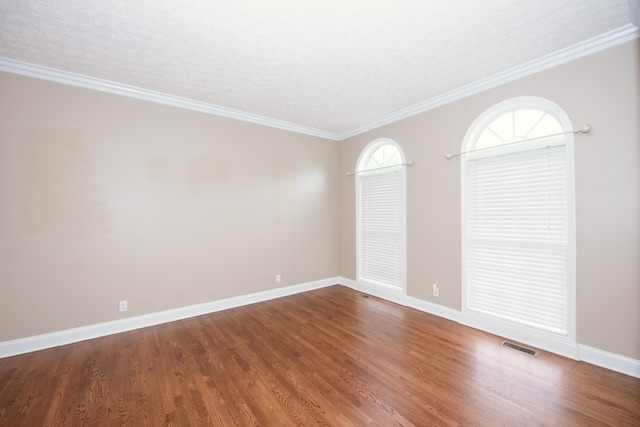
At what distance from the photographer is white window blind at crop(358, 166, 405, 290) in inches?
160

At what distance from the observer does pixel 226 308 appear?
12.5 ft

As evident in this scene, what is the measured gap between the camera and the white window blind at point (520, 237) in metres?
2.57

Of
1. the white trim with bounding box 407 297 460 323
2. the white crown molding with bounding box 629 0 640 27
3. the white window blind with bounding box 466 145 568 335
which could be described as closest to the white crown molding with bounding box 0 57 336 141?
the white window blind with bounding box 466 145 568 335

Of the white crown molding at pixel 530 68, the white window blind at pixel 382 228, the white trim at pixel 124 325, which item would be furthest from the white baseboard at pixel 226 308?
the white crown molding at pixel 530 68

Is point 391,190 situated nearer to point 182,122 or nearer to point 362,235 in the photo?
point 362,235

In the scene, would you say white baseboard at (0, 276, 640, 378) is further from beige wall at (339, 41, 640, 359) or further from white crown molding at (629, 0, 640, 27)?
white crown molding at (629, 0, 640, 27)

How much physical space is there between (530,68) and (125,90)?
4375mm

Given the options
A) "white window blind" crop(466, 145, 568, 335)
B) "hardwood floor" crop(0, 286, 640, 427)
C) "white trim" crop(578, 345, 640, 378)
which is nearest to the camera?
"hardwood floor" crop(0, 286, 640, 427)

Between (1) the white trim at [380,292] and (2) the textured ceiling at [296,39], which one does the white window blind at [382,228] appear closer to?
(1) the white trim at [380,292]

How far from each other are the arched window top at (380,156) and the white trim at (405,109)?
322mm

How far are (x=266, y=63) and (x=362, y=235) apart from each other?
308cm

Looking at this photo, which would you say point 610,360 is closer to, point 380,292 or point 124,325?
point 380,292

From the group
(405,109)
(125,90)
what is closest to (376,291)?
(405,109)

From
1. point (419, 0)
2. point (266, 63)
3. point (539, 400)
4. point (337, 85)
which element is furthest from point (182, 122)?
point (539, 400)
